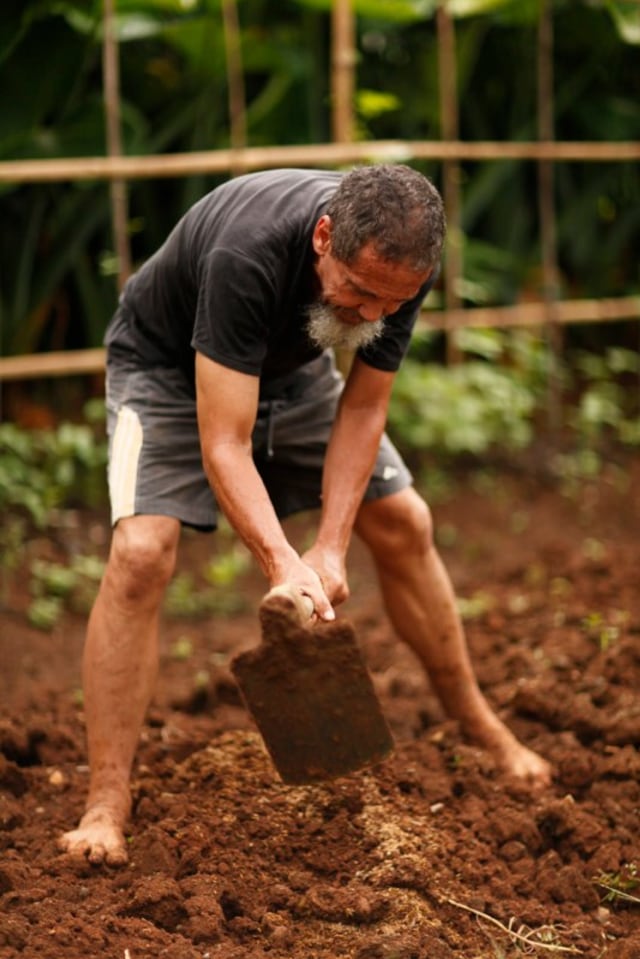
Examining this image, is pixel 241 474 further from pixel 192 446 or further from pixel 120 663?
pixel 120 663

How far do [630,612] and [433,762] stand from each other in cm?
149

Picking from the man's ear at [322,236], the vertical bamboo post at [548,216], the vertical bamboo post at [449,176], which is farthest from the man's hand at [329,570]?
the vertical bamboo post at [548,216]

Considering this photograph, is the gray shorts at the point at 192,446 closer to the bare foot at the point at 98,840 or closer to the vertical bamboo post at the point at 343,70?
the bare foot at the point at 98,840

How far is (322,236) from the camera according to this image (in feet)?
9.93

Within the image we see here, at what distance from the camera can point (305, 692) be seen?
121 inches

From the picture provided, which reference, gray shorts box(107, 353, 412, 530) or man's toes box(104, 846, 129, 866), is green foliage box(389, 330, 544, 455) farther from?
man's toes box(104, 846, 129, 866)

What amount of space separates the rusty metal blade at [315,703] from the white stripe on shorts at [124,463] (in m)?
0.52

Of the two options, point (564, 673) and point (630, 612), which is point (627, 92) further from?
point (564, 673)

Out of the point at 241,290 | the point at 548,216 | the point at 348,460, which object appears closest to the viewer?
the point at 241,290

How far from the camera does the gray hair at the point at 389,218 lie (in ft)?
9.50

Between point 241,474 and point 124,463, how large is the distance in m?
0.45

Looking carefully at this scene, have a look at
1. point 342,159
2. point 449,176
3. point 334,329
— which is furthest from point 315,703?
point 449,176

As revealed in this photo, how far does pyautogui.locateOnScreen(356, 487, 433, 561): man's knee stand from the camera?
3.61m

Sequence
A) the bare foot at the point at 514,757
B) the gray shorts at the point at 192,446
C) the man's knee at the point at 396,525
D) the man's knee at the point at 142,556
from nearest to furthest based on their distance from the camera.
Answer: the man's knee at the point at 142,556 < the gray shorts at the point at 192,446 < the man's knee at the point at 396,525 < the bare foot at the point at 514,757
